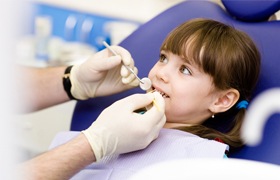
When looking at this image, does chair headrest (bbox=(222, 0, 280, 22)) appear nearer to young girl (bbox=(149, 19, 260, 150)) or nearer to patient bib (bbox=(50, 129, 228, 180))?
young girl (bbox=(149, 19, 260, 150))

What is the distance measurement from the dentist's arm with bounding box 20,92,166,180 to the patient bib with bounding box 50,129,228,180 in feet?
0.16

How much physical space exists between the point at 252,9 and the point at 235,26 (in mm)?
78

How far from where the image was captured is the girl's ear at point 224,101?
3.74 feet

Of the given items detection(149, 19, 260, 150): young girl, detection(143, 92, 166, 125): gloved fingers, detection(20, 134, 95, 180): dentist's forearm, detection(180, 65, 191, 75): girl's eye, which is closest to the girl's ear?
detection(149, 19, 260, 150): young girl

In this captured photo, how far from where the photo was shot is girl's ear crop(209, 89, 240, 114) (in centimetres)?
114

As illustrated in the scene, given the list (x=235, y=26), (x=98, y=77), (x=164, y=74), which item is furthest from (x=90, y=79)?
(x=235, y=26)

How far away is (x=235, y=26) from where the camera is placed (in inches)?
51.8

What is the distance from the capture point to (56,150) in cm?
90

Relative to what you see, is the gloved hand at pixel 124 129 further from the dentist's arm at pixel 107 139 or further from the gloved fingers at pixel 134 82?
the gloved fingers at pixel 134 82

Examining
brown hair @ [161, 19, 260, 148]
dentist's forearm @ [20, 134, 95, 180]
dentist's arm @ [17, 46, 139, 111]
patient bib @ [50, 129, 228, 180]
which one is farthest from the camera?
dentist's arm @ [17, 46, 139, 111]

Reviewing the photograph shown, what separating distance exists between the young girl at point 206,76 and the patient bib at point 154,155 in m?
0.12

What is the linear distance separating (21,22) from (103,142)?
71 centimetres

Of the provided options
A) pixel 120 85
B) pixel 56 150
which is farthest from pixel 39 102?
pixel 56 150

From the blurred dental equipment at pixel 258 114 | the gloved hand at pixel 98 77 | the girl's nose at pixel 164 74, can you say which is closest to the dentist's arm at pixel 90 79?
the gloved hand at pixel 98 77
